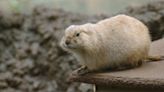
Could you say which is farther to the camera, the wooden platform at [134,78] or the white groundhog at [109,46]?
the white groundhog at [109,46]

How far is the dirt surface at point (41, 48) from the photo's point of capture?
13.9 feet

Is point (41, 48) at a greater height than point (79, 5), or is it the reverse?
point (79, 5)

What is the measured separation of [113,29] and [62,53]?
166 centimetres

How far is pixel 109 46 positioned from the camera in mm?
2666

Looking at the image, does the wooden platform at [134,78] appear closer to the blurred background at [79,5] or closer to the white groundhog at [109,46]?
the white groundhog at [109,46]

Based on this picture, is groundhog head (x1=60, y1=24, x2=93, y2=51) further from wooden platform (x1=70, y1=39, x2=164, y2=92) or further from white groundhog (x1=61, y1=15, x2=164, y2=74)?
wooden platform (x1=70, y1=39, x2=164, y2=92)

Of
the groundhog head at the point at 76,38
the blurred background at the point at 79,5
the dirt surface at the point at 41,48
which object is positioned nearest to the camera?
the groundhog head at the point at 76,38

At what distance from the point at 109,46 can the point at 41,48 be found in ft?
6.27

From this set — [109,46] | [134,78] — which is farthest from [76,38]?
[134,78]

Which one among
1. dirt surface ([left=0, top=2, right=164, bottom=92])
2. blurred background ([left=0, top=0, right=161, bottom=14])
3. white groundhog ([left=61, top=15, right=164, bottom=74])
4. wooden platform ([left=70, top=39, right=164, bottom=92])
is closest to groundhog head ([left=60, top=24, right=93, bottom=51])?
white groundhog ([left=61, top=15, right=164, bottom=74])

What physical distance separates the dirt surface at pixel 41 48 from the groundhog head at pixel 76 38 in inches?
58.7

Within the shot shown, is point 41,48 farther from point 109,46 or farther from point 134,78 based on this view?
point 134,78

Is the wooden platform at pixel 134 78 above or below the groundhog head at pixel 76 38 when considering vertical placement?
below

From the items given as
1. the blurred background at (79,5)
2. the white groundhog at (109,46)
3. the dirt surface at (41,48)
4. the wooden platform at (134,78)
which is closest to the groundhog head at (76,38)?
the white groundhog at (109,46)
